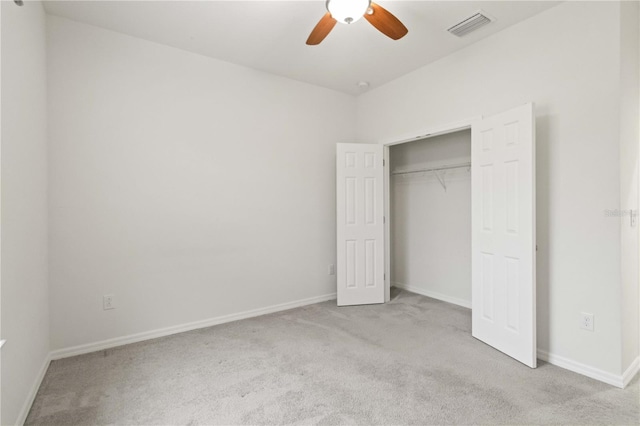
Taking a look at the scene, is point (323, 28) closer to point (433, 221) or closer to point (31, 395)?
point (433, 221)

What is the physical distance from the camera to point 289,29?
2.78 meters

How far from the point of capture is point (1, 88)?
1.58 meters

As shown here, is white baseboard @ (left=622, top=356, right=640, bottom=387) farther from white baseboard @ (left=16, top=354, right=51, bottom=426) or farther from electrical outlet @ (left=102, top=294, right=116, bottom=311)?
electrical outlet @ (left=102, top=294, right=116, bottom=311)

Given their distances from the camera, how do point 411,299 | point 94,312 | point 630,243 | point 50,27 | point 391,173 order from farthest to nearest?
point 391,173 → point 411,299 → point 94,312 → point 50,27 → point 630,243

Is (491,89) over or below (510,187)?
over

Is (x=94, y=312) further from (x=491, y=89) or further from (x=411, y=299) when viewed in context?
(x=491, y=89)

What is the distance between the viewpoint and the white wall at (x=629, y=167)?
7.13 feet

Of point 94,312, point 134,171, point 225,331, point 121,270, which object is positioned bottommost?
point 225,331

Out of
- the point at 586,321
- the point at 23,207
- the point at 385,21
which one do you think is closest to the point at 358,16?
the point at 385,21

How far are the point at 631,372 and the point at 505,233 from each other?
3.99 ft

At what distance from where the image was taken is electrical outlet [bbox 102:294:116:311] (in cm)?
275

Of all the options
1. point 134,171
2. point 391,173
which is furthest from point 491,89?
point 134,171

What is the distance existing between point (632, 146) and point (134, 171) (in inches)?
158

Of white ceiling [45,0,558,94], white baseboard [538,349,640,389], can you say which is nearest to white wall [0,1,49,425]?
white ceiling [45,0,558,94]
